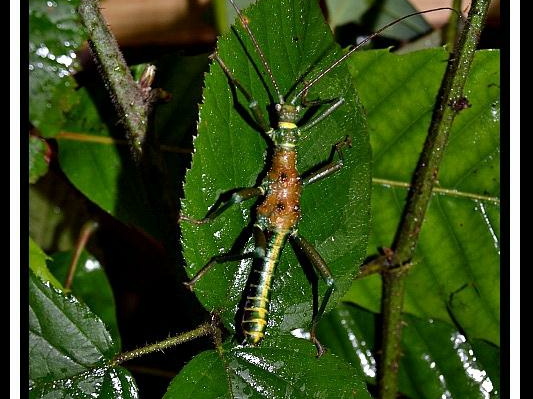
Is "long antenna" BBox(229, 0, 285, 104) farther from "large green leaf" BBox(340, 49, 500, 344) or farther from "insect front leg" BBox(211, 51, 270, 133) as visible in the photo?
"large green leaf" BBox(340, 49, 500, 344)

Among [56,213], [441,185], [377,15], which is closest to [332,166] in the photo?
[441,185]

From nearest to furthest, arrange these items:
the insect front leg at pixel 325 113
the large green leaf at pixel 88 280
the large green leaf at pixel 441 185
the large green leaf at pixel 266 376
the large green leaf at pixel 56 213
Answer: the large green leaf at pixel 266 376 < the insect front leg at pixel 325 113 < the large green leaf at pixel 441 185 < the large green leaf at pixel 88 280 < the large green leaf at pixel 56 213

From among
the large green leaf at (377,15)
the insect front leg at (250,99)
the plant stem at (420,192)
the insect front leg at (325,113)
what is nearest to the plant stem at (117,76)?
the insect front leg at (250,99)

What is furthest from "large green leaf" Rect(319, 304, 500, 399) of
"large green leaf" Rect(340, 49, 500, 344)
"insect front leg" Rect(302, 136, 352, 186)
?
"insect front leg" Rect(302, 136, 352, 186)

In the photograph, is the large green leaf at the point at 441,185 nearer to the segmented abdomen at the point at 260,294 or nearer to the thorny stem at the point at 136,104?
the segmented abdomen at the point at 260,294

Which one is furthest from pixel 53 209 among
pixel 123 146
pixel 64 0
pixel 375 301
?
pixel 375 301

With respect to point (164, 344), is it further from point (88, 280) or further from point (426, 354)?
point (426, 354)

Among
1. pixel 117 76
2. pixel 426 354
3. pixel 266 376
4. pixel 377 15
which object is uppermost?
pixel 377 15
